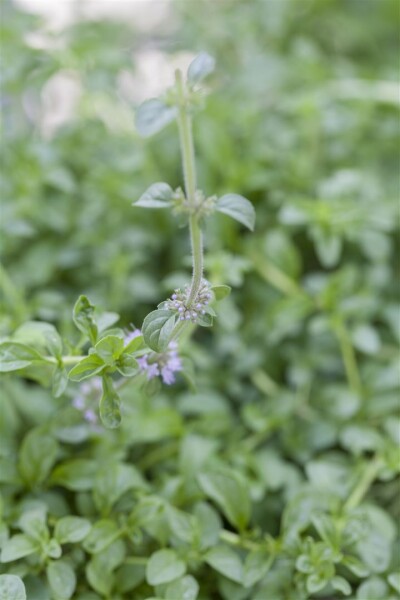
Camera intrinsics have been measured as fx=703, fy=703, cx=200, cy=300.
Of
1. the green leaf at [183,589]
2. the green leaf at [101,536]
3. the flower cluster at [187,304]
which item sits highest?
the flower cluster at [187,304]

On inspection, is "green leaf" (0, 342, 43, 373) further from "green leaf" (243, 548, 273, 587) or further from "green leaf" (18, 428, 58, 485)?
"green leaf" (243, 548, 273, 587)

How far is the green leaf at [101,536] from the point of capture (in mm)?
771

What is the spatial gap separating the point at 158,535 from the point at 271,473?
0.20 meters

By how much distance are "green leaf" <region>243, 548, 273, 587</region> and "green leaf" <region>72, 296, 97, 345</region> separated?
309mm

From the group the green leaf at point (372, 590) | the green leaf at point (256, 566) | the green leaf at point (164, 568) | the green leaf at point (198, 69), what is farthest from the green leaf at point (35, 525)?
the green leaf at point (198, 69)

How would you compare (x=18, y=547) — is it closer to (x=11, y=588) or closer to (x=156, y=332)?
(x=11, y=588)

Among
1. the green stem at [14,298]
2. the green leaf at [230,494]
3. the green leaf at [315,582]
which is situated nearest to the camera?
the green leaf at [315,582]

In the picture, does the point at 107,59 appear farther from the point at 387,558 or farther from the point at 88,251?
the point at 387,558

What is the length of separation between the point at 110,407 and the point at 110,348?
0.19ft

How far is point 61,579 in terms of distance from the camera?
2.40ft

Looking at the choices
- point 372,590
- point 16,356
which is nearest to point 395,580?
point 372,590

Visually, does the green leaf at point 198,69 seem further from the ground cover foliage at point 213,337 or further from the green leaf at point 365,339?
the green leaf at point 365,339

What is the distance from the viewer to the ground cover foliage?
80 centimetres

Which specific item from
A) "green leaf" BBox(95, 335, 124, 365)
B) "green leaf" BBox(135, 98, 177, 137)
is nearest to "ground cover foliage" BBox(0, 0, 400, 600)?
"green leaf" BBox(95, 335, 124, 365)
